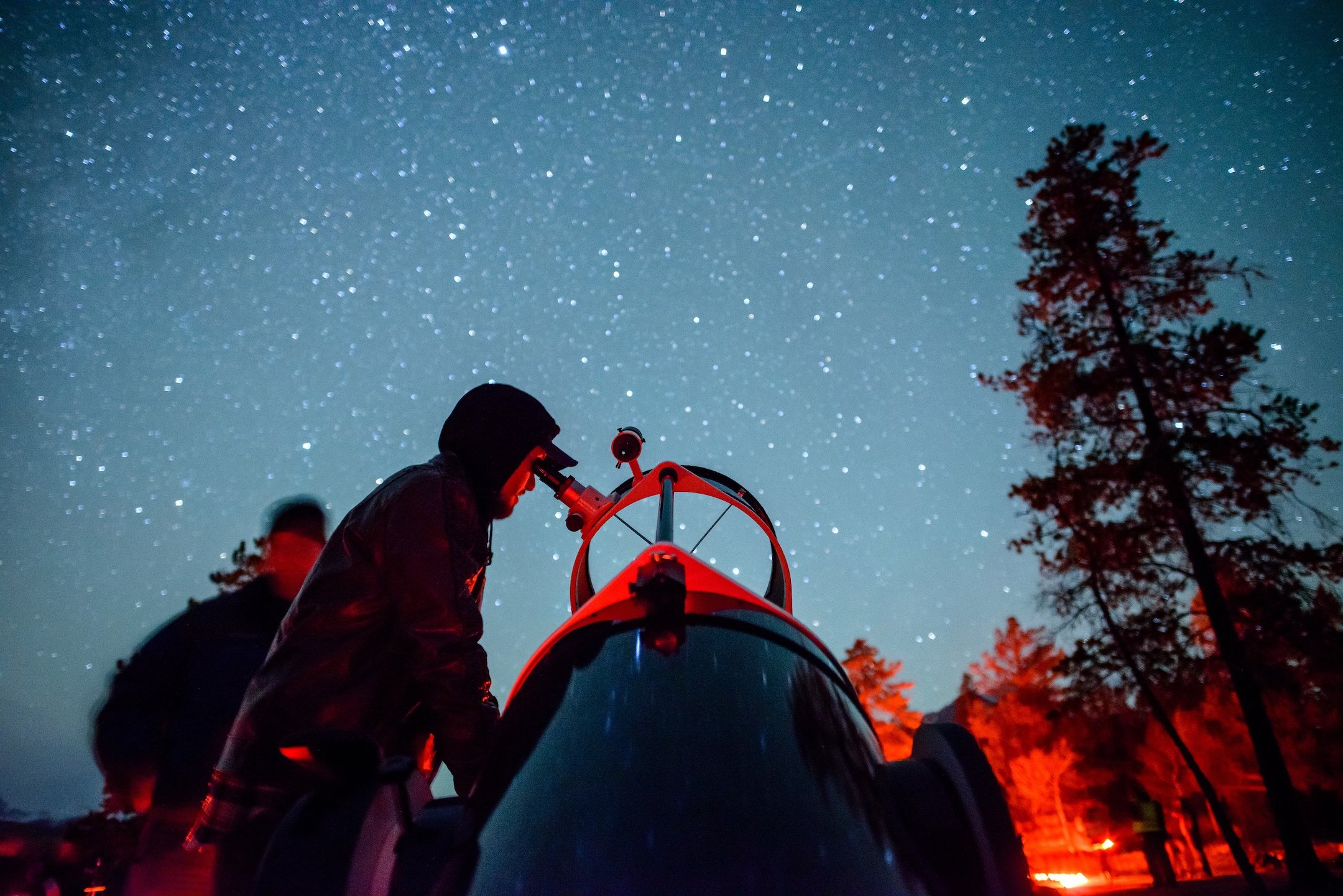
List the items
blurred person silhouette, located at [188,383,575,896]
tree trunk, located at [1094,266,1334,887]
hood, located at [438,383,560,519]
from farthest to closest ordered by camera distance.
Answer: tree trunk, located at [1094,266,1334,887]
hood, located at [438,383,560,519]
blurred person silhouette, located at [188,383,575,896]

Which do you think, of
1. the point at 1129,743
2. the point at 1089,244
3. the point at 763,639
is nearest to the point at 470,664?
the point at 763,639

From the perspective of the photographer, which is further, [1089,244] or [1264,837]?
[1264,837]

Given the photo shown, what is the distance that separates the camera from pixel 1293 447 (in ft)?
31.2

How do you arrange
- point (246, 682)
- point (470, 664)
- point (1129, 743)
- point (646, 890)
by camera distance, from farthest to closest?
point (1129, 743)
point (246, 682)
point (470, 664)
point (646, 890)

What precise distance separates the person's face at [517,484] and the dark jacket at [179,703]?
1.10m

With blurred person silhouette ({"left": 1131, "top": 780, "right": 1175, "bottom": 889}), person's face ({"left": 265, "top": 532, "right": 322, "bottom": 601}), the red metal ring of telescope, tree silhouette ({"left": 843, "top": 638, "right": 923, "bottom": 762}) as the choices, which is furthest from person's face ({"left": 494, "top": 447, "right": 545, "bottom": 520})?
tree silhouette ({"left": 843, "top": 638, "right": 923, "bottom": 762})

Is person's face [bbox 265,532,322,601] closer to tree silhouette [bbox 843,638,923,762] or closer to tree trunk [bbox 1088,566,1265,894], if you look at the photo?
tree trunk [bbox 1088,566,1265,894]

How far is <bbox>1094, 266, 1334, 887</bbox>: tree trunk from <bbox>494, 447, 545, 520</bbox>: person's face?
10497 mm

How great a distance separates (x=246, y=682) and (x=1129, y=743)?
31.7 meters

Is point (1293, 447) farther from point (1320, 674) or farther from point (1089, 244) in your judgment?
point (1089, 244)

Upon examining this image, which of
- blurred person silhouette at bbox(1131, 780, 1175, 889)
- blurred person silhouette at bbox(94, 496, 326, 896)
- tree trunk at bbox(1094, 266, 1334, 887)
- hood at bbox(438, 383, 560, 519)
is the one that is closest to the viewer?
hood at bbox(438, 383, 560, 519)

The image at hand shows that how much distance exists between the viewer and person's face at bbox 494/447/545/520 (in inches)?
94.8

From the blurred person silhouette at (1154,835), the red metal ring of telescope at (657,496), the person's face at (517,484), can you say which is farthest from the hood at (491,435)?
the blurred person silhouette at (1154,835)

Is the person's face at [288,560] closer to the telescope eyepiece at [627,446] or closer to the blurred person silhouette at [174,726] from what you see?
the blurred person silhouette at [174,726]
